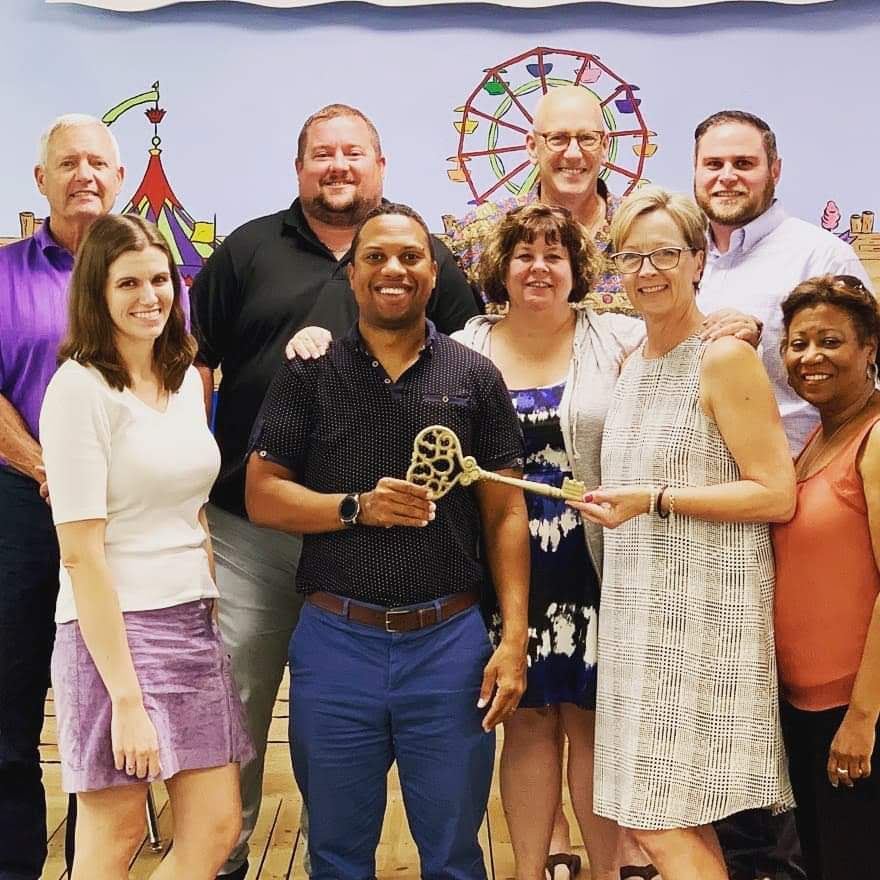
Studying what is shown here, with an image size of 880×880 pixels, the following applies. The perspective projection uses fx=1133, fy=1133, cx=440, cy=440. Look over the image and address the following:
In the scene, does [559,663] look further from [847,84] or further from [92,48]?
[92,48]

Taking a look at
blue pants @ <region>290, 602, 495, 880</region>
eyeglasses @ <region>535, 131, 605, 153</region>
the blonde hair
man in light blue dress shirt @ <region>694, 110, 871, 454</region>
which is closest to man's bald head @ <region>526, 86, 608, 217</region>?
eyeglasses @ <region>535, 131, 605, 153</region>

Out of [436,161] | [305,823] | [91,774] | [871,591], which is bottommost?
[305,823]

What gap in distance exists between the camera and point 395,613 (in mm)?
2031

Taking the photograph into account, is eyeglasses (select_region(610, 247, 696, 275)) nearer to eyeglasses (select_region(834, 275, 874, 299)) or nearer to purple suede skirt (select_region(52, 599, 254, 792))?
eyeglasses (select_region(834, 275, 874, 299))

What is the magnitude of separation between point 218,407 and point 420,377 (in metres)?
0.79

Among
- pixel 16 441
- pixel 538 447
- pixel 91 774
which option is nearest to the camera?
pixel 91 774

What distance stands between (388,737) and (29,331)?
1224mm

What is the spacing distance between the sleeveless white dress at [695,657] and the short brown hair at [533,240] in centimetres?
38

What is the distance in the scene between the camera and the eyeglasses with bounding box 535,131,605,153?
2.74m

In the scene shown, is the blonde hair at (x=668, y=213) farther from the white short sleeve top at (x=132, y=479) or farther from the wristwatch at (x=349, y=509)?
the white short sleeve top at (x=132, y=479)

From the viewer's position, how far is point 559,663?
7.47ft

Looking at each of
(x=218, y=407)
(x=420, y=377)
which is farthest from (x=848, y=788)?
(x=218, y=407)

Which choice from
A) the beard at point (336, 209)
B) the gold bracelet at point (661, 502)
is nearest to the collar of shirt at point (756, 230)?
the beard at point (336, 209)

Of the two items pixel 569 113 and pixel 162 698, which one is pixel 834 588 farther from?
pixel 569 113
